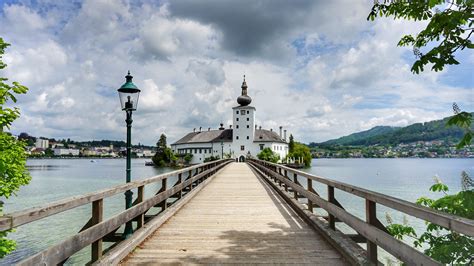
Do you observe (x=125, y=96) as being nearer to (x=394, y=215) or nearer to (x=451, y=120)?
(x=451, y=120)

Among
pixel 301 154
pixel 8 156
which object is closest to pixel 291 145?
pixel 301 154

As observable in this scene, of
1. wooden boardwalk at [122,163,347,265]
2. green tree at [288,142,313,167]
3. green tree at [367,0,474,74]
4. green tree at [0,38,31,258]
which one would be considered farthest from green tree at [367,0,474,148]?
green tree at [288,142,313,167]

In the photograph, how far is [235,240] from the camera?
17.9 feet

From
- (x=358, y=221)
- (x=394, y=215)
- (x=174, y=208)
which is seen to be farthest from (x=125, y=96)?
(x=394, y=215)

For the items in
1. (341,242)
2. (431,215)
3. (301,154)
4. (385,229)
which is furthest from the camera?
(301,154)

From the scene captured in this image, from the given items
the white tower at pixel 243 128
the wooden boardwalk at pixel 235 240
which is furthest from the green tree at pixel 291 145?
the wooden boardwalk at pixel 235 240

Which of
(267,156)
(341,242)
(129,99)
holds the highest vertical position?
(129,99)

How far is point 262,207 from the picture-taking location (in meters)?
9.07

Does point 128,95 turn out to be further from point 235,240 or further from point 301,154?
point 301,154

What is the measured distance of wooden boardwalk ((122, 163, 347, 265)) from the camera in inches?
176

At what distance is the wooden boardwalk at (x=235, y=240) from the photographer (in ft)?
14.7

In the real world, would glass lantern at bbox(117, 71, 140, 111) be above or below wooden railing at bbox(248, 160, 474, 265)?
above

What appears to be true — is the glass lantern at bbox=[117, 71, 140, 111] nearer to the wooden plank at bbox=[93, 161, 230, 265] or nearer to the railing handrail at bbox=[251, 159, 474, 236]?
the wooden plank at bbox=[93, 161, 230, 265]

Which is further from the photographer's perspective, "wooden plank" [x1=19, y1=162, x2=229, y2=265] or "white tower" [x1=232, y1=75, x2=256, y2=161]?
"white tower" [x1=232, y1=75, x2=256, y2=161]
